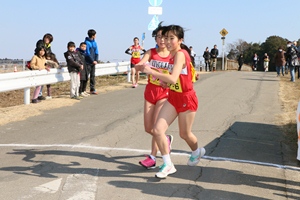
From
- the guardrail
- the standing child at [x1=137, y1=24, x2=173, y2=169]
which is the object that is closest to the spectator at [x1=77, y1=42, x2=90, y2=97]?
the guardrail

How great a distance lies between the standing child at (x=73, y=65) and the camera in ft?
43.2

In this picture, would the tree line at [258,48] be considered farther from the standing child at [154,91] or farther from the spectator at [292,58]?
the standing child at [154,91]

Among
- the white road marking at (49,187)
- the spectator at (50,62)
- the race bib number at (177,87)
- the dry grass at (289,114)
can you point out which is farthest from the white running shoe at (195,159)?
the spectator at (50,62)

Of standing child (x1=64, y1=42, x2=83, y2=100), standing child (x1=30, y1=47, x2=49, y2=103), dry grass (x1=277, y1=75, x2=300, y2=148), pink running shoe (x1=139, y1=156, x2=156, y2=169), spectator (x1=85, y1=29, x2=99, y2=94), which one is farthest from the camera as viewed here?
spectator (x1=85, y1=29, x2=99, y2=94)

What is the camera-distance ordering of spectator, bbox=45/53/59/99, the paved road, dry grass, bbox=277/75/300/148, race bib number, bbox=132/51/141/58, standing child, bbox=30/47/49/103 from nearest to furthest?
the paved road < dry grass, bbox=277/75/300/148 < standing child, bbox=30/47/49/103 < spectator, bbox=45/53/59/99 < race bib number, bbox=132/51/141/58

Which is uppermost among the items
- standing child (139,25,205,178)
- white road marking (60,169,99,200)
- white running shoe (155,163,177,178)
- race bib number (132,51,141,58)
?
race bib number (132,51,141,58)

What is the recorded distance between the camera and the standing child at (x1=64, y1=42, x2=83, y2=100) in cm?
1316

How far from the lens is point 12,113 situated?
10.7 metres

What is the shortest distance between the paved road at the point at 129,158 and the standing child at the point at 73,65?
1.88 metres

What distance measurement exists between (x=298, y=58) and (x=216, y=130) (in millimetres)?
13801

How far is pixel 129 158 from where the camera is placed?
682 cm

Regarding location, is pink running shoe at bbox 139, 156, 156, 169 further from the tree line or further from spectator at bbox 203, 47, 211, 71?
the tree line

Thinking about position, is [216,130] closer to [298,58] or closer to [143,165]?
[143,165]

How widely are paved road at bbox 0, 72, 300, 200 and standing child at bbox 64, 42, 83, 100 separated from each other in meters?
1.88
